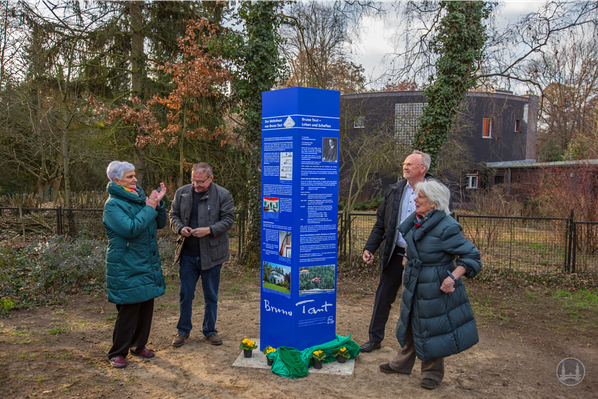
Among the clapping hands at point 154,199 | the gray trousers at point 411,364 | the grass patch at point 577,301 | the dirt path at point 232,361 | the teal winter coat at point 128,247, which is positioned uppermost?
the clapping hands at point 154,199

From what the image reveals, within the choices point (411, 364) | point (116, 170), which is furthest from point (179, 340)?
point (411, 364)

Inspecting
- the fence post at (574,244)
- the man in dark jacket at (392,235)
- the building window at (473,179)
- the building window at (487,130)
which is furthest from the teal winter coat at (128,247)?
the building window at (487,130)

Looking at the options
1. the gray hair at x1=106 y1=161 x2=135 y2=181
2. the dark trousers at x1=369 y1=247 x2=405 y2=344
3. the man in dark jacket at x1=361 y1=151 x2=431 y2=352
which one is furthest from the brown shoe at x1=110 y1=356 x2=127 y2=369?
the dark trousers at x1=369 y1=247 x2=405 y2=344

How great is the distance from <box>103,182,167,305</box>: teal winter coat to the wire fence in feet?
15.8

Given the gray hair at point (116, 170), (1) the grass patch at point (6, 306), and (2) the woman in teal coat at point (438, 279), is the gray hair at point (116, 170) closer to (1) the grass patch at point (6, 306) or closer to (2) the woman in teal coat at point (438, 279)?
(2) the woman in teal coat at point (438, 279)

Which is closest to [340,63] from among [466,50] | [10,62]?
[466,50]

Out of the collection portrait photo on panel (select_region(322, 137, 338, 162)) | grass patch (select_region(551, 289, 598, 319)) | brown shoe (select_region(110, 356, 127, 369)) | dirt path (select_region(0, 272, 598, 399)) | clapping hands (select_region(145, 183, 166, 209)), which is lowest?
grass patch (select_region(551, 289, 598, 319))

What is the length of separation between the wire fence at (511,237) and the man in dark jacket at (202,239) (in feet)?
13.2

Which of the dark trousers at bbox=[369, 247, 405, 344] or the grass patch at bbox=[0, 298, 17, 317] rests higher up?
the dark trousers at bbox=[369, 247, 405, 344]

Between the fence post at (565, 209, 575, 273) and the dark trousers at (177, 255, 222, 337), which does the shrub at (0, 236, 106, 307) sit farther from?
the fence post at (565, 209, 575, 273)

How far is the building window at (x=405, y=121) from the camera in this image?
1409cm

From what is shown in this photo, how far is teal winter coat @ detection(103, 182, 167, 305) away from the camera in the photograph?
11.8ft

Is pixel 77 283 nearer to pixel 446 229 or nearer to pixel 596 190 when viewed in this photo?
pixel 446 229

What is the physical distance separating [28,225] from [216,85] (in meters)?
6.18
